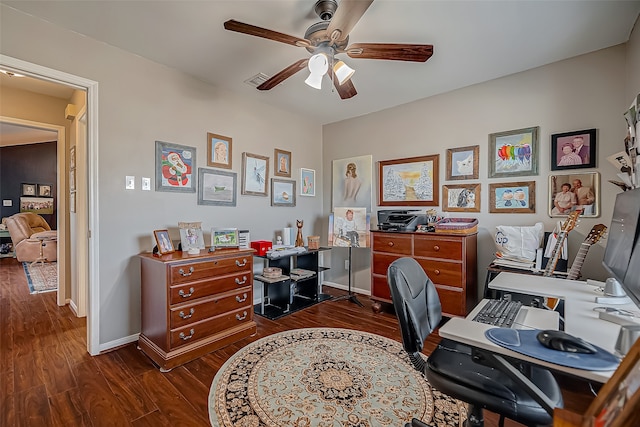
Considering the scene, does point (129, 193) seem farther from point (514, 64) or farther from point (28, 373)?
point (514, 64)

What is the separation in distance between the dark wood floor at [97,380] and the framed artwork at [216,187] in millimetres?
1377

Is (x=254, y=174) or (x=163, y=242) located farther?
(x=254, y=174)

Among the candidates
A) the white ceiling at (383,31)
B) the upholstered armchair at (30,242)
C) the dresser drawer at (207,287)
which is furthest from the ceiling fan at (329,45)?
the upholstered armchair at (30,242)

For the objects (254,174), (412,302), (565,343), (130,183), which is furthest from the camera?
(254,174)

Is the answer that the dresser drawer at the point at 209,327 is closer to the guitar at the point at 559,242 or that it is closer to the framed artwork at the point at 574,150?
the guitar at the point at 559,242

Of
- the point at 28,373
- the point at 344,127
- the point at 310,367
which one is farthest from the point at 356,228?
the point at 28,373

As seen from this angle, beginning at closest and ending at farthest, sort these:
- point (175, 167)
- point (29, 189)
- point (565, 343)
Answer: point (565, 343) < point (175, 167) < point (29, 189)

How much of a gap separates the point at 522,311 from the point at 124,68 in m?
3.39

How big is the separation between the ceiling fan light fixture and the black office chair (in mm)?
1345

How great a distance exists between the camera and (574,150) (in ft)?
8.22

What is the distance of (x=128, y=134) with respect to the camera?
2.46 metres

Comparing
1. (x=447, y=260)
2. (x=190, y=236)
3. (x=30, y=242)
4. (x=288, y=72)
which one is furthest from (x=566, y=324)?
(x=30, y=242)

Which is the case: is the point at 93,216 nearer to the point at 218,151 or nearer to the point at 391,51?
the point at 218,151

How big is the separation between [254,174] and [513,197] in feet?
9.40
